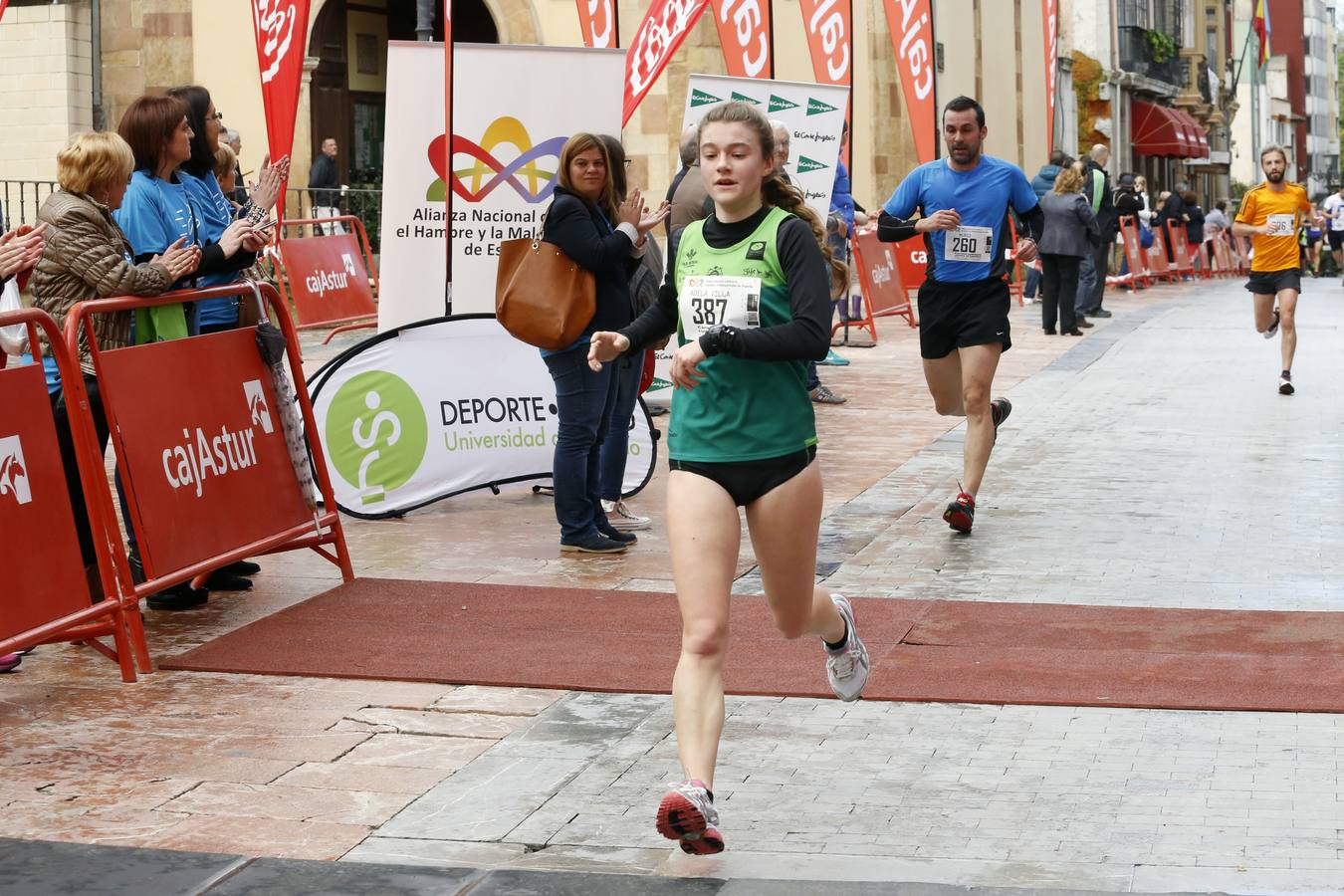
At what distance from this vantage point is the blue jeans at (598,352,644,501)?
8.77 metres

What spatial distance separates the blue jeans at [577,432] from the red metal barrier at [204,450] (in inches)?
42.7

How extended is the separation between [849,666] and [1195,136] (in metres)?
54.3

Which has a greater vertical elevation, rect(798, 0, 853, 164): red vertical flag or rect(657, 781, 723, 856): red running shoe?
rect(798, 0, 853, 164): red vertical flag

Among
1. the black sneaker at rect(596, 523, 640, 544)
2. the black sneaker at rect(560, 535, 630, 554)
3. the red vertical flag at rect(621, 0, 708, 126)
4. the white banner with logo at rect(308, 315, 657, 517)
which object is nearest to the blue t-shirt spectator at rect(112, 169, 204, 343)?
the white banner with logo at rect(308, 315, 657, 517)

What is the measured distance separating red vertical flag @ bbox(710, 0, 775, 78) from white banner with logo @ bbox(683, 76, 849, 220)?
809 mm

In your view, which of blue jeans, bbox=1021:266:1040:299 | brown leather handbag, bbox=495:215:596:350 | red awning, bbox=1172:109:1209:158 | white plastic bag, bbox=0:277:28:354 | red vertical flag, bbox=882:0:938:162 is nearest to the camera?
white plastic bag, bbox=0:277:28:354

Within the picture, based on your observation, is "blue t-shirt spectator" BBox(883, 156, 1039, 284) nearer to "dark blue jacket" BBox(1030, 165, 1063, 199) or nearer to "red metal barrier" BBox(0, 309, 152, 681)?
"red metal barrier" BBox(0, 309, 152, 681)

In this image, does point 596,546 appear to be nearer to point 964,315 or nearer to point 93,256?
point 964,315

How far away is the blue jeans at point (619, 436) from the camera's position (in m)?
8.77

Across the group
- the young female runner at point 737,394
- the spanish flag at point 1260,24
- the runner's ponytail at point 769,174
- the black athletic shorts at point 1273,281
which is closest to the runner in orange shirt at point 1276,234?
the black athletic shorts at point 1273,281

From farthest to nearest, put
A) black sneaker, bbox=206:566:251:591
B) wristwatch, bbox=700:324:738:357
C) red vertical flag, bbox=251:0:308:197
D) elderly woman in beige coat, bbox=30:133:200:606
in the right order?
1. red vertical flag, bbox=251:0:308:197
2. black sneaker, bbox=206:566:251:591
3. elderly woman in beige coat, bbox=30:133:200:606
4. wristwatch, bbox=700:324:738:357

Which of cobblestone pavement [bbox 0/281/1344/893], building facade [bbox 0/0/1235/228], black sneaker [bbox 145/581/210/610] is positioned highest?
building facade [bbox 0/0/1235/228]

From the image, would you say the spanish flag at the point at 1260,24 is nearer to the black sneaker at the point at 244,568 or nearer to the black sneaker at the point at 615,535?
Answer: the black sneaker at the point at 615,535

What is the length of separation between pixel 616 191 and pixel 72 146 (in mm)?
2360
